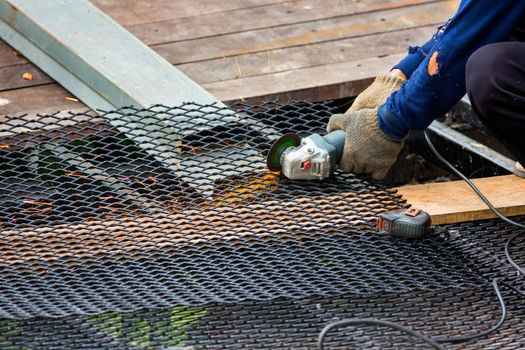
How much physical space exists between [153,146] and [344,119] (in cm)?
69

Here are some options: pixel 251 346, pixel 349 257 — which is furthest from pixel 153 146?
pixel 251 346

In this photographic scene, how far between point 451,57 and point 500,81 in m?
0.17

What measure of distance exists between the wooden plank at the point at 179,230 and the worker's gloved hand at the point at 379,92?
310mm

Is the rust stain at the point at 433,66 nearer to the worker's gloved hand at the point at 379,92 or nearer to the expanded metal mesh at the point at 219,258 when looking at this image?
the worker's gloved hand at the point at 379,92

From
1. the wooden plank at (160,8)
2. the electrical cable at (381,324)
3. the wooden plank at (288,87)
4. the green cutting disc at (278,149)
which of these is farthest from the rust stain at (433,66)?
the wooden plank at (160,8)

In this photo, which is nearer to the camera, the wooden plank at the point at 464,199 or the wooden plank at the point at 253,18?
the wooden plank at the point at 464,199

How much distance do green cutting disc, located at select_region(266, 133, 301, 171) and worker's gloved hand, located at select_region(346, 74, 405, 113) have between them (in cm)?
26

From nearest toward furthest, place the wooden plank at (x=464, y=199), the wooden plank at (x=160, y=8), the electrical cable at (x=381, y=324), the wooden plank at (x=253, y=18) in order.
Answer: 1. the electrical cable at (x=381, y=324)
2. the wooden plank at (x=464, y=199)
3. the wooden plank at (x=253, y=18)
4. the wooden plank at (x=160, y=8)

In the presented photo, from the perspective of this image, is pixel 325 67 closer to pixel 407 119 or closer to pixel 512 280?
pixel 407 119

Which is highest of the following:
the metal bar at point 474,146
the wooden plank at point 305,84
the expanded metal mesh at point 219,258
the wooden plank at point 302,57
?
the wooden plank at point 302,57

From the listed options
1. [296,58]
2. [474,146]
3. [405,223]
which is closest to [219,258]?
[405,223]

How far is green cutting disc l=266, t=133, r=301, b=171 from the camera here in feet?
10.1

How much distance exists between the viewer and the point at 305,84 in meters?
4.10

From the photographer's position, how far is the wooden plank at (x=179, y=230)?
2.84 metres
